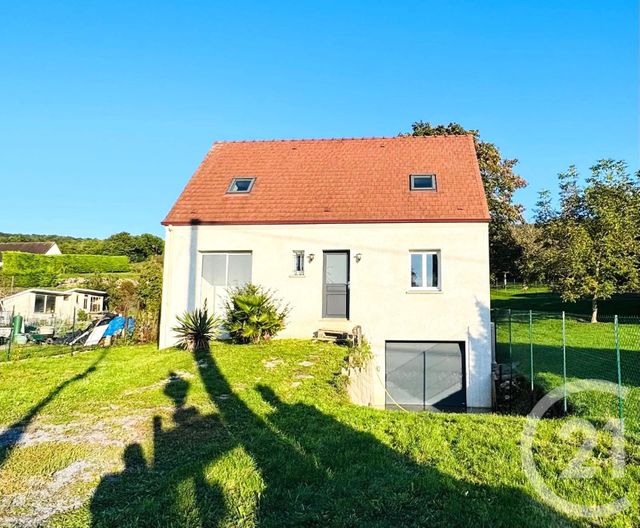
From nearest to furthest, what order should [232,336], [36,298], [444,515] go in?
1. [444,515]
2. [232,336]
3. [36,298]

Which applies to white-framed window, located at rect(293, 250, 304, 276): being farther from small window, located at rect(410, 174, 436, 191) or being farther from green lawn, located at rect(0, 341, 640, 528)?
green lawn, located at rect(0, 341, 640, 528)

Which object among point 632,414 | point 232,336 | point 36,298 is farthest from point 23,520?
point 36,298

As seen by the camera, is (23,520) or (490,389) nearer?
(23,520)

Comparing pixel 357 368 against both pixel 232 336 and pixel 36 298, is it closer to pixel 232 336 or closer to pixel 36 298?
pixel 232 336

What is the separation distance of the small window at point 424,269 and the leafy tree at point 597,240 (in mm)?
10168

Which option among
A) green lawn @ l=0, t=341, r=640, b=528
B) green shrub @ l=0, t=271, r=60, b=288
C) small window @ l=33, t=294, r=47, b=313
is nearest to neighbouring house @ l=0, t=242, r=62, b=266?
green shrub @ l=0, t=271, r=60, b=288

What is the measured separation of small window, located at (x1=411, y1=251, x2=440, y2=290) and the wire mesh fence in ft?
8.08

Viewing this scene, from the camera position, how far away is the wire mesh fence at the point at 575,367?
7.95 meters

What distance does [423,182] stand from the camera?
49.9 feet

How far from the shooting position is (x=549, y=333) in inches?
765

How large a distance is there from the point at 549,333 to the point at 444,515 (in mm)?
17699

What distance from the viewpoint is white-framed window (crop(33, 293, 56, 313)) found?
27609 mm

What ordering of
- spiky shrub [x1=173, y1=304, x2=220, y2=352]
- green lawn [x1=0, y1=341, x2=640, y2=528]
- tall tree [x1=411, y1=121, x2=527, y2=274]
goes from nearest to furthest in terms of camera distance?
1. green lawn [x1=0, y1=341, x2=640, y2=528]
2. spiky shrub [x1=173, y1=304, x2=220, y2=352]
3. tall tree [x1=411, y1=121, x2=527, y2=274]

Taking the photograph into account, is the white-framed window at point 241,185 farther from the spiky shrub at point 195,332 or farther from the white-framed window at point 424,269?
the white-framed window at point 424,269
